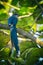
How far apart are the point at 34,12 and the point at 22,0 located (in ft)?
0.30

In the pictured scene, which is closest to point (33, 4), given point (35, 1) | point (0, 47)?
point (35, 1)

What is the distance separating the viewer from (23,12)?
0.89 metres

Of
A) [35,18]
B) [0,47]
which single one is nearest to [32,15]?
[35,18]

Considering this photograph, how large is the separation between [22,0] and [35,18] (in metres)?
0.10

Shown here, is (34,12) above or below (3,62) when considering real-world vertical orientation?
above

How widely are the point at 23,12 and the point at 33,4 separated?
0.19 ft

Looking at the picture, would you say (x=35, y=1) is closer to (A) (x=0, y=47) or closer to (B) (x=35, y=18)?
(B) (x=35, y=18)

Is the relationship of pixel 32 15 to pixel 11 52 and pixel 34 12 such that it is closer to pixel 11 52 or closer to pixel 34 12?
pixel 34 12

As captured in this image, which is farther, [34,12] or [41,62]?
[34,12]

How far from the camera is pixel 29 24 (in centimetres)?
92

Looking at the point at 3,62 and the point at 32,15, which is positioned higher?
→ the point at 32,15

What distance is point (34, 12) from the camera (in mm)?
881

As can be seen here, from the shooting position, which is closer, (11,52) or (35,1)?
(11,52)

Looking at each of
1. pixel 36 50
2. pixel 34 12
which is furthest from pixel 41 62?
pixel 34 12
